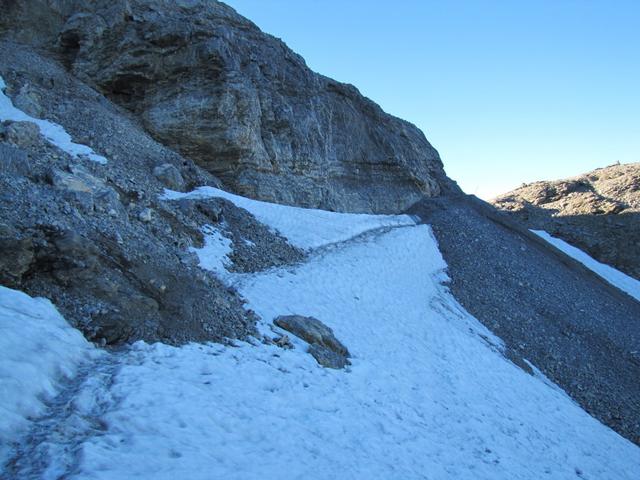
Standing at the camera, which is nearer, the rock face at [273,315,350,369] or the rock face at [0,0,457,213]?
the rock face at [273,315,350,369]

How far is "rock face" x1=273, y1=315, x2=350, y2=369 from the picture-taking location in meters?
9.75

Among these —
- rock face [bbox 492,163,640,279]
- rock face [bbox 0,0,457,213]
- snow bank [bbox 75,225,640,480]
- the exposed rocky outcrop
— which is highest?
rock face [bbox 492,163,640,279]

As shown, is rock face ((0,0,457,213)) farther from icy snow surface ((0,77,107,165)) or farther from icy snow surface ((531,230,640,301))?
icy snow surface ((531,230,640,301))

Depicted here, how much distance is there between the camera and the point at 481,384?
12.2 meters

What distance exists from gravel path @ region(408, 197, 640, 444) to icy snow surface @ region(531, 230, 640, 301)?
9.05ft

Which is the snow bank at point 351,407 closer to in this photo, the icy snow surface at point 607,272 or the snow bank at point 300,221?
the snow bank at point 300,221

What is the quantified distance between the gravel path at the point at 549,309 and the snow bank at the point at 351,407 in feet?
4.50

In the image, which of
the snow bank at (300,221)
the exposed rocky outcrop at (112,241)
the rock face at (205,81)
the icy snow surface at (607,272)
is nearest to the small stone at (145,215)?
the exposed rocky outcrop at (112,241)

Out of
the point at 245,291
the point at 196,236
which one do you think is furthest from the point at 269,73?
the point at 245,291

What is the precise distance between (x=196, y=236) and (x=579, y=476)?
1150 centimetres

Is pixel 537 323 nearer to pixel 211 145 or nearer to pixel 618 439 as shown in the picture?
pixel 618 439

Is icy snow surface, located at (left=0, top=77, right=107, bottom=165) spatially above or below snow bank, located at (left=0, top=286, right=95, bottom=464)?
above

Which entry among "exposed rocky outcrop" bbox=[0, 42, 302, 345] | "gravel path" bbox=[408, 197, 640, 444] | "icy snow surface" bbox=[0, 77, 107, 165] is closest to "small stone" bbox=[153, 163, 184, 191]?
"exposed rocky outcrop" bbox=[0, 42, 302, 345]

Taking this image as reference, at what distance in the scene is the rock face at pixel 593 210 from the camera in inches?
1307
